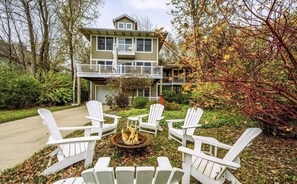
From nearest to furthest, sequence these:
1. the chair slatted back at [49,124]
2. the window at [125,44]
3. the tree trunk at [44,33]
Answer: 1. the chair slatted back at [49,124]
2. the tree trunk at [44,33]
3. the window at [125,44]

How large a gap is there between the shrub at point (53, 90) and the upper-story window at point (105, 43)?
4887mm

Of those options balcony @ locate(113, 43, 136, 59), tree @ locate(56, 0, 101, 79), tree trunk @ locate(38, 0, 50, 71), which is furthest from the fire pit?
tree trunk @ locate(38, 0, 50, 71)

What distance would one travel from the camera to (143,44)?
57.5 feet

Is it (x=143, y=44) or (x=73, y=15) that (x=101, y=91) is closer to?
(x=143, y=44)

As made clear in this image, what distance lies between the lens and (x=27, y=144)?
4.80m

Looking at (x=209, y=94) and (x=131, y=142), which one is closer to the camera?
(x=209, y=94)

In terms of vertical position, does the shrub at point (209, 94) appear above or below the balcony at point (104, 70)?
below

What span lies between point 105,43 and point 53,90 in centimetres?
681

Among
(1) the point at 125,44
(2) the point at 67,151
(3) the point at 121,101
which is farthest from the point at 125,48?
(2) the point at 67,151

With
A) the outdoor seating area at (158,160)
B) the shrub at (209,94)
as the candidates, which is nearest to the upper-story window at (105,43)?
the outdoor seating area at (158,160)

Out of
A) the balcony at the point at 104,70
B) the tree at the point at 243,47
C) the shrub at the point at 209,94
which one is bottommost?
the shrub at the point at 209,94

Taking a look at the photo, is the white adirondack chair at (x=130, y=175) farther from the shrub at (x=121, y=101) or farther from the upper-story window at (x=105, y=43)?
the upper-story window at (x=105, y=43)

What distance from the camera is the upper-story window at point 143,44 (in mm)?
17484

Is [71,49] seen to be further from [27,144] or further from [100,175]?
[100,175]
